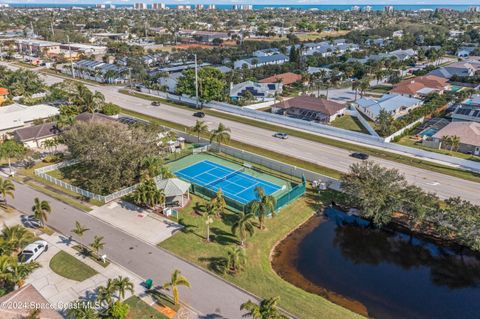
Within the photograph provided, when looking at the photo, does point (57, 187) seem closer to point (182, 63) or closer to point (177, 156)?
point (177, 156)

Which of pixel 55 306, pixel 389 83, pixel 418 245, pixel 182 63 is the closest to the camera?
pixel 55 306

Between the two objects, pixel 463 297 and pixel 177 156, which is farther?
pixel 177 156

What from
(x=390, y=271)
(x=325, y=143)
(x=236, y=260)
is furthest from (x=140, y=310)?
(x=325, y=143)

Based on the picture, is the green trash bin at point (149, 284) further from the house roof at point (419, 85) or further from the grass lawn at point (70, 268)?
the house roof at point (419, 85)

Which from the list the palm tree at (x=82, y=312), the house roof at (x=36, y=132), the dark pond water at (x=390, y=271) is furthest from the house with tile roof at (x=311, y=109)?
the palm tree at (x=82, y=312)

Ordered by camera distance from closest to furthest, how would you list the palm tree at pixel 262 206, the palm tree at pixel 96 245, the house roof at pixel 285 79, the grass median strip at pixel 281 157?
the palm tree at pixel 96 245 < the palm tree at pixel 262 206 < the grass median strip at pixel 281 157 < the house roof at pixel 285 79

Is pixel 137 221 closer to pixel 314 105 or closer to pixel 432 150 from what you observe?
pixel 432 150

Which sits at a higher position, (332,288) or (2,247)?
(2,247)

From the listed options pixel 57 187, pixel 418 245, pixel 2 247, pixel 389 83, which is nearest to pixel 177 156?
pixel 57 187
